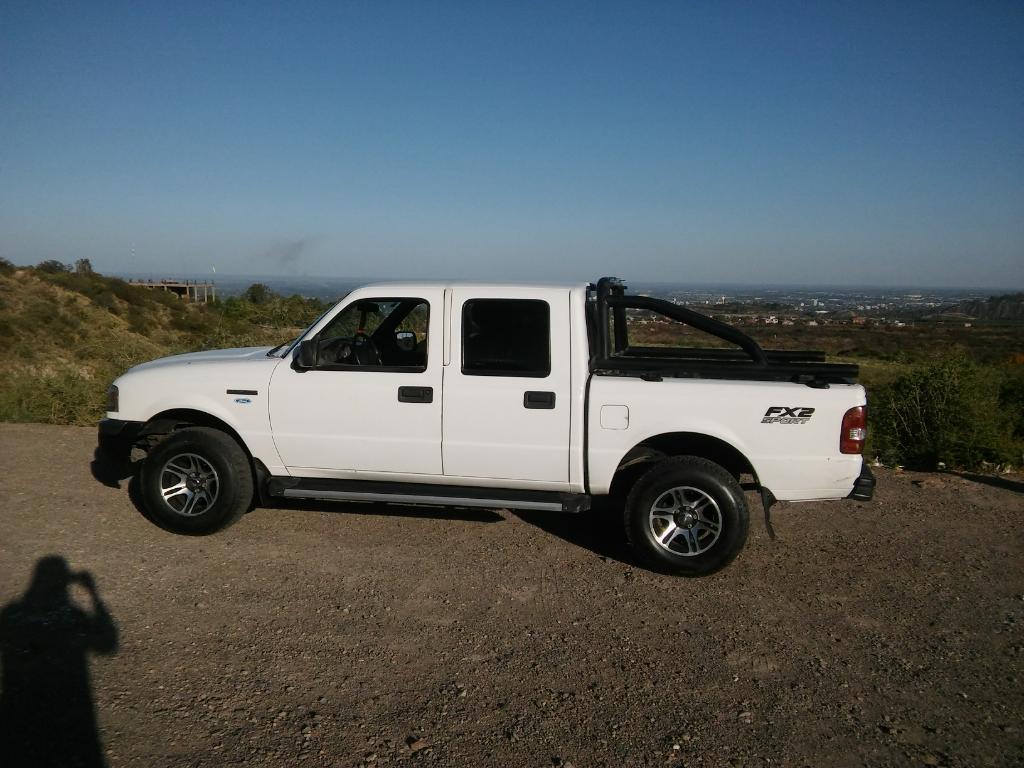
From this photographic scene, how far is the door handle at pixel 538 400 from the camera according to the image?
516 cm

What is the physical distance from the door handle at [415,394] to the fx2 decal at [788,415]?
2240 millimetres

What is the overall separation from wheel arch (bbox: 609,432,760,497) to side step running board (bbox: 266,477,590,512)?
358mm

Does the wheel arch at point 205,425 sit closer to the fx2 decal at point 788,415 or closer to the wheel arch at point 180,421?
the wheel arch at point 180,421

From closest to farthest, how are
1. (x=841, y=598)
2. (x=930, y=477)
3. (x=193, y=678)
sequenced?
(x=193, y=678)
(x=841, y=598)
(x=930, y=477)

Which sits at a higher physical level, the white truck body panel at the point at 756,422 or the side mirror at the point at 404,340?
the side mirror at the point at 404,340

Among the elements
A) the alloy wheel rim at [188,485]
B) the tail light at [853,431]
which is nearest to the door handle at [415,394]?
the alloy wheel rim at [188,485]

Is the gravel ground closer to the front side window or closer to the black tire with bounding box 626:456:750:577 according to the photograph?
the black tire with bounding box 626:456:750:577

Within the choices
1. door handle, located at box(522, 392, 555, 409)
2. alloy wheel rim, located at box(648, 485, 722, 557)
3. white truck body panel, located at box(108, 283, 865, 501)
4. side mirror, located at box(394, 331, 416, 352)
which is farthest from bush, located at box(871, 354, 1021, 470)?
side mirror, located at box(394, 331, 416, 352)

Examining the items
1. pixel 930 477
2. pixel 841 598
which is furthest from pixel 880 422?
pixel 841 598

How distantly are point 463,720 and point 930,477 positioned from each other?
250 inches

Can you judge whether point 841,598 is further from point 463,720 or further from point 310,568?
point 310,568

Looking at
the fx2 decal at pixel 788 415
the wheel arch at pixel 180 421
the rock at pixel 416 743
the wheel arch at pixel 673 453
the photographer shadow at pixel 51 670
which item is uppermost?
the fx2 decal at pixel 788 415

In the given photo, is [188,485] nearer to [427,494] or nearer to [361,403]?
[361,403]

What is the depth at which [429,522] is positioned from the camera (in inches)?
240
